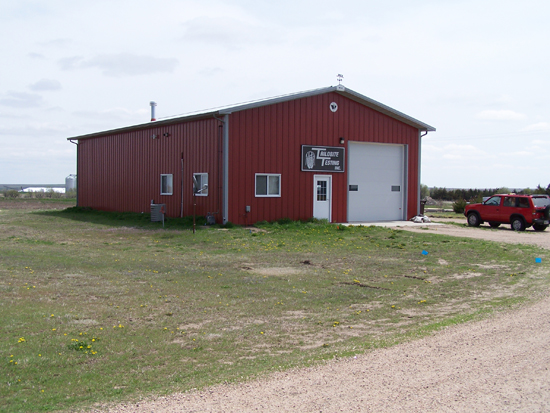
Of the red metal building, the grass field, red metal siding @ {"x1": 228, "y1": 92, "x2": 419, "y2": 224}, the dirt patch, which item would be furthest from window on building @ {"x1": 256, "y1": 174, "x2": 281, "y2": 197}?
the dirt patch

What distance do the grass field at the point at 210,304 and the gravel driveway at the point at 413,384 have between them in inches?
14.0

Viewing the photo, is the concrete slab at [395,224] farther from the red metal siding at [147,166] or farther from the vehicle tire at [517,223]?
the red metal siding at [147,166]

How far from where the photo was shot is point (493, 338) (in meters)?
6.40

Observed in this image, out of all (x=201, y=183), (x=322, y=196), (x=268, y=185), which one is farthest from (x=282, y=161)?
(x=201, y=183)

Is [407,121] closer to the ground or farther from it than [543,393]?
farther from it

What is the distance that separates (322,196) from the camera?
77.8ft

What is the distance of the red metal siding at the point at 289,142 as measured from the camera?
69.7 feet

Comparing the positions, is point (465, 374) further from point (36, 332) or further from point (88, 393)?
point (36, 332)

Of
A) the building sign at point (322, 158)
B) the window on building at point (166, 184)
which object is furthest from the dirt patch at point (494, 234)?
the window on building at point (166, 184)

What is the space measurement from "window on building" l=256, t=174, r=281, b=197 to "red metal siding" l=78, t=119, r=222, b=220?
68.1 inches

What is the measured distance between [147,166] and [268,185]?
7.83m

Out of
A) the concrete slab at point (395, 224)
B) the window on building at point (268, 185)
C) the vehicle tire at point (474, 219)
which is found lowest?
the concrete slab at point (395, 224)

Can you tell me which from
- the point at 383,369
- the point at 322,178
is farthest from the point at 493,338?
the point at 322,178

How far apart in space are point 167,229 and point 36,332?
14.1 m
